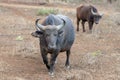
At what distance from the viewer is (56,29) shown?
996 centimetres

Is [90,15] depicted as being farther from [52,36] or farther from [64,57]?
[52,36]

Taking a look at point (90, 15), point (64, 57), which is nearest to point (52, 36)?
point (64, 57)

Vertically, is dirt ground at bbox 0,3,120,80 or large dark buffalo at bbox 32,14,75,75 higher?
large dark buffalo at bbox 32,14,75,75

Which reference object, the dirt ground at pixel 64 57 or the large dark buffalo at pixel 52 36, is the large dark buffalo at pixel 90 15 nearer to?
the dirt ground at pixel 64 57

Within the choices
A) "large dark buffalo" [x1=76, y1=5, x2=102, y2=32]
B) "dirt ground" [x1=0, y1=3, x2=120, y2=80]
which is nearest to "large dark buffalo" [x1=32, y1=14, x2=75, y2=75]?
"dirt ground" [x1=0, y1=3, x2=120, y2=80]

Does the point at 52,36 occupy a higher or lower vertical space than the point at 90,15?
higher

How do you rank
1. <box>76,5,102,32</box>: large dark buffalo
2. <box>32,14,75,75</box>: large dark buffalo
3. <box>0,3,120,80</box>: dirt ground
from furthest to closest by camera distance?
Answer: <box>76,5,102,32</box>: large dark buffalo, <box>0,3,120,80</box>: dirt ground, <box>32,14,75,75</box>: large dark buffalo

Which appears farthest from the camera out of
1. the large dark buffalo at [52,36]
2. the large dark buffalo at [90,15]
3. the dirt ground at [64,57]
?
the large dark buffalo at [90,15]

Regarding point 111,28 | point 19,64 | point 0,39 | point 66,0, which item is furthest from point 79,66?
point 66,0

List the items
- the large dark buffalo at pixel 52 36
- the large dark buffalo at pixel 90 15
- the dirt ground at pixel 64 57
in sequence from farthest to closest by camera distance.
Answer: the large dark buffalo at pixel 90 15, the dirt ground at pixel 64 57, the large dark buffalo at pixel 52 36

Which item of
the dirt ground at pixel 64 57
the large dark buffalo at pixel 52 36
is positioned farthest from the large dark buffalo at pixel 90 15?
the large dark buffalo at pixel 52 36

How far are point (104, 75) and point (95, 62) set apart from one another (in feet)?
4.67

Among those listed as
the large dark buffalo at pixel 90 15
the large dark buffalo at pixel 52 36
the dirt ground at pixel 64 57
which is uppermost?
the large dark buffalo at pixel 52 36

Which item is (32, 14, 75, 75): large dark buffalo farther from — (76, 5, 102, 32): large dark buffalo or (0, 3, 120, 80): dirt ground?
(76, 5, 102, 32): large dark buffalo
